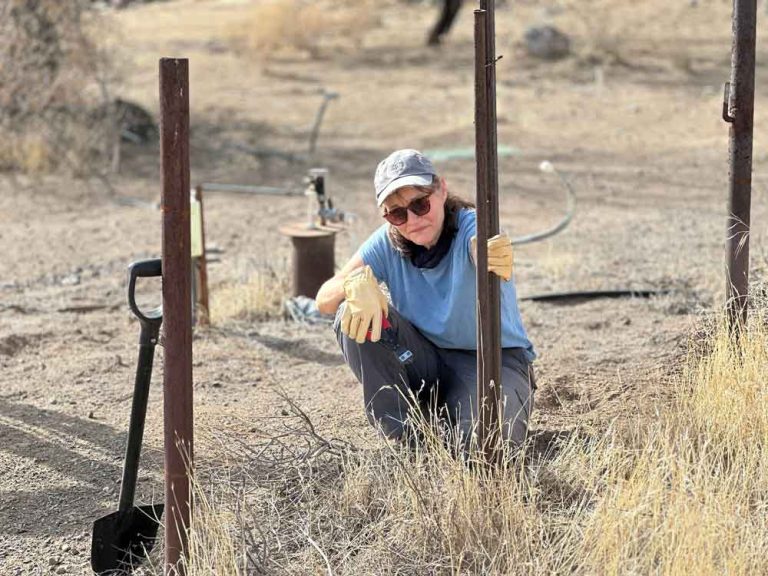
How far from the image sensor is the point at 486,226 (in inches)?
122

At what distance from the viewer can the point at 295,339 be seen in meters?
5.65

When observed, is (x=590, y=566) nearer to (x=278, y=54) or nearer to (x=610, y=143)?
(x=610, y=143)

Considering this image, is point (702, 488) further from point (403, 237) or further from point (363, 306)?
point (403, 237)

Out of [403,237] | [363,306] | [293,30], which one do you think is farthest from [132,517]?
[293,30]

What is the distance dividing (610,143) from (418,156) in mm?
9151

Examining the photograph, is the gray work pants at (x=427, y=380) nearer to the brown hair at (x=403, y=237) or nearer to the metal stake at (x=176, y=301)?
the brown hair at (x=403, y=237)

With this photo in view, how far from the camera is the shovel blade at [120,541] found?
126 inches

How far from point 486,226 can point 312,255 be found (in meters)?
2.98

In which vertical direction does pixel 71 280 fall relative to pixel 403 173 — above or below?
below

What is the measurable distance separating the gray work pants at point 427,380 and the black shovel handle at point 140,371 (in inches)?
30.8

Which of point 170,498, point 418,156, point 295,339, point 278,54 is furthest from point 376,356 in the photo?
point 278,54

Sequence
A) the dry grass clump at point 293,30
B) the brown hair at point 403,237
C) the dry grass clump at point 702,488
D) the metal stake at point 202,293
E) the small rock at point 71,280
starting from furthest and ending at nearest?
the dry grass clump at point 293,30, the small rock at point 71,280, the metal stake at point 202,293, the brown hair at point 403,237, the dry grass clump at point 702,488

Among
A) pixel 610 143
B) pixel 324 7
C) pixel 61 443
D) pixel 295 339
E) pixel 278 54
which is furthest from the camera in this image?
pixel 324 7

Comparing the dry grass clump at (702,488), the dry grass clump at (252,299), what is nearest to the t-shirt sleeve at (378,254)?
the dry grass clump at (702,488)
